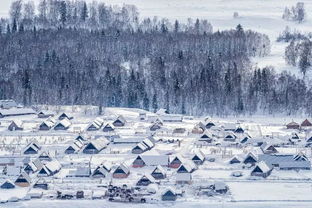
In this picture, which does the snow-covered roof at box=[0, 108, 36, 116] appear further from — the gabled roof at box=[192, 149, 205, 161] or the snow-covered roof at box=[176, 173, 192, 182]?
the snow-covered roof at box=[176, 173, 192, 182]

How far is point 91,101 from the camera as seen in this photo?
6400 centimetres

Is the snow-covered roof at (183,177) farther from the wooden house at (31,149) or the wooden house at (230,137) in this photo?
the wooden house at (230,137)

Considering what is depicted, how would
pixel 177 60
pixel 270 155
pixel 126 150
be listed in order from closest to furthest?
1. pixel 270 155
2. pixel 126 150
3. pixel 177 60

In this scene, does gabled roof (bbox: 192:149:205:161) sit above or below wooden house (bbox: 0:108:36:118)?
above

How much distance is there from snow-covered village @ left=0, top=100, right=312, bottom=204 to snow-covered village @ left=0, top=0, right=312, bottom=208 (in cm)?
10

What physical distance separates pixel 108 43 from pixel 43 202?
46812mm

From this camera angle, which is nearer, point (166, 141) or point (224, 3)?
point (166, 141)

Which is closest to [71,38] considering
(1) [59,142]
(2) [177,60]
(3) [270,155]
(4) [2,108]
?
(2) [177,60]

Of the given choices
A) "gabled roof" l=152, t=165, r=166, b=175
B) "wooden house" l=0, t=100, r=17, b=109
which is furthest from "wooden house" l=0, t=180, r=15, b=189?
"wooden house" l=0, t=100, r=17, b=109

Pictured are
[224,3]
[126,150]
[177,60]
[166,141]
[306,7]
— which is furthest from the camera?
[224,3]

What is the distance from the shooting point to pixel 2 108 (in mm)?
59625

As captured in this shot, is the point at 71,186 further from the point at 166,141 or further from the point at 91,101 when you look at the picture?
the point at 91,101

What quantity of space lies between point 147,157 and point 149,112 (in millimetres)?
19365

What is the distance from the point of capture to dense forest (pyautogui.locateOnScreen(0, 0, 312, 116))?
63.2 m
